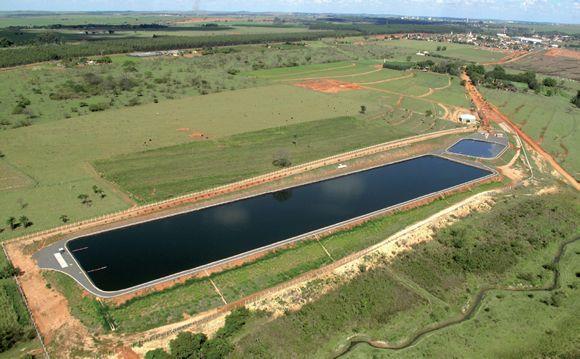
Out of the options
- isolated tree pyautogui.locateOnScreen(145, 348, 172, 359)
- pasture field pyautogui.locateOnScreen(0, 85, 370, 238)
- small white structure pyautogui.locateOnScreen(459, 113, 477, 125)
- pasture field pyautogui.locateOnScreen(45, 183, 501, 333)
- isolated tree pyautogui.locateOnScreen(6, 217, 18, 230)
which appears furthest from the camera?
small white structure pyautogui.locateOnScreen(459, 113, 477, 125)

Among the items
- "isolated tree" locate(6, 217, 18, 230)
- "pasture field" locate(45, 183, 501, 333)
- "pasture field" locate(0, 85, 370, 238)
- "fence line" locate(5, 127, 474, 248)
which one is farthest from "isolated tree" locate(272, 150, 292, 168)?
"isolated tree" locate(6, 217, 18, 230)

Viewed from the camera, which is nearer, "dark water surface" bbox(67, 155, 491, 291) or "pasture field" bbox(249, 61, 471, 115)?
"dark water surface" bbox(67, 155, 491, 291)

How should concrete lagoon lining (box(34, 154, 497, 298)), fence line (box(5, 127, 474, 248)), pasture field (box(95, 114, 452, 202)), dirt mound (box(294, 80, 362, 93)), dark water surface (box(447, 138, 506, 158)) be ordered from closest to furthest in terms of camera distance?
concrete lagoon lining (box(34, 154, 497, 298)) → fence line (box(5, 127, 474, 248)) → pasture field (box(95, 114, 452, 202)) → dark water surface (box(447, 138, 506, 158)) → dirt mound (box(294, 80, 362, 93))

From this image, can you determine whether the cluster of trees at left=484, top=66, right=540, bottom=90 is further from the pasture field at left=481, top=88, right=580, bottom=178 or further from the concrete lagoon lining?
the concrete lagoon lining

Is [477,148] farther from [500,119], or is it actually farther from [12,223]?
[12,223]

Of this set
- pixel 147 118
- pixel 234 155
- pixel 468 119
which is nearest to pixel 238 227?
pixel 234 155

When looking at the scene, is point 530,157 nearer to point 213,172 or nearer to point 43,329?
point 213,172

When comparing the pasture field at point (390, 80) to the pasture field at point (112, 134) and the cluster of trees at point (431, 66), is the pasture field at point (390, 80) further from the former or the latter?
the pasture field at point (112, 134)

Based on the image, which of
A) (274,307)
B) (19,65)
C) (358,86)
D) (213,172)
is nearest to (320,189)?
(213,172)
